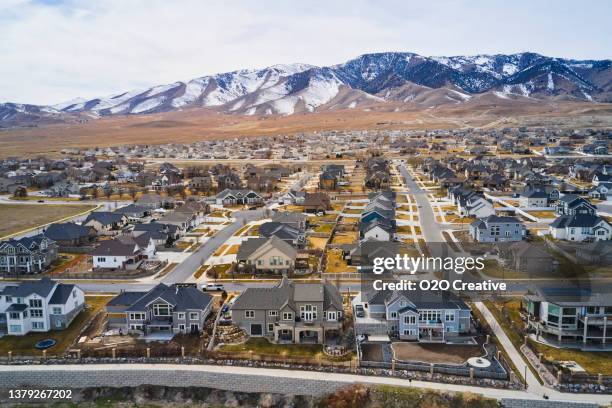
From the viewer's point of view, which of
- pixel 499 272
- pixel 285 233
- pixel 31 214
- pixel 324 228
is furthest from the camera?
pixel 31 214

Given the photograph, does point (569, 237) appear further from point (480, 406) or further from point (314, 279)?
point (480, 406)

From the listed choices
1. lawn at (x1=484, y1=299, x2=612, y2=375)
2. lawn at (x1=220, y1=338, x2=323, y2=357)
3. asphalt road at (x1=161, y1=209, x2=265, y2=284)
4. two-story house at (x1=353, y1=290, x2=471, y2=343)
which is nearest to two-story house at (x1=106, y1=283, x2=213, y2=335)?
lawn at (x1=220, y1=338, x2=323, y2=357)

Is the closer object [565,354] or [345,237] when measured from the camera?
[565,354]

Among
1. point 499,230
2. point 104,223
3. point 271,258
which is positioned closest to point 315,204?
point 499,230

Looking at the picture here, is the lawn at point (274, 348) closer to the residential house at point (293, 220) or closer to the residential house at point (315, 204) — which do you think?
the residential house at point (293, 220)

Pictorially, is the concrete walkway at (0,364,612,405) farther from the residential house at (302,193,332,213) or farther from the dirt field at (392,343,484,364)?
the residential house at (302,193,332,213)

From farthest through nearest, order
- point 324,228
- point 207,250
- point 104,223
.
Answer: point 104,223, point 324,228, point 207,250

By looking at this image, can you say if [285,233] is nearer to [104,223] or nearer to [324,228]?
[324,228]

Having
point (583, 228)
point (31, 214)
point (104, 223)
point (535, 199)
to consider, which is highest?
point (535, 199)
